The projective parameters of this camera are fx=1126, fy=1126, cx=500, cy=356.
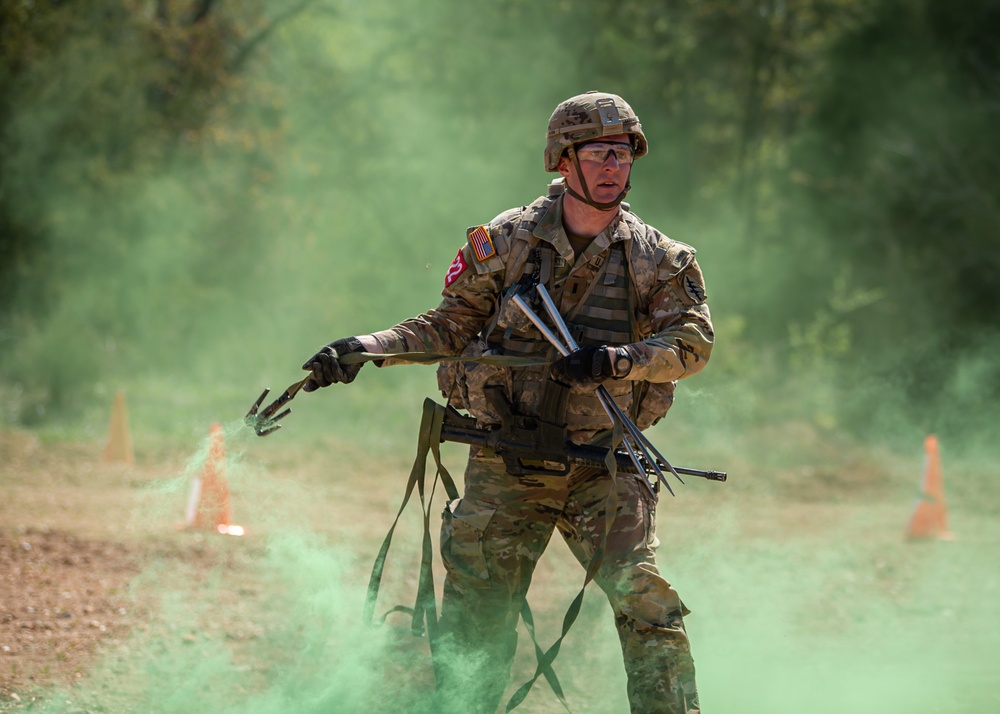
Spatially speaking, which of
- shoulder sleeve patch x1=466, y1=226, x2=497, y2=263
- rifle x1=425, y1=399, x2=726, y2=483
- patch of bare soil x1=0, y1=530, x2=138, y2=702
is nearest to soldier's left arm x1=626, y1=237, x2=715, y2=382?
rifle x1=425, y1=399, x2=726, y2=483

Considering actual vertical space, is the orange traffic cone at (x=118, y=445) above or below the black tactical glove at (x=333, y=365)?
above

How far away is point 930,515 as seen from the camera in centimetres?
848

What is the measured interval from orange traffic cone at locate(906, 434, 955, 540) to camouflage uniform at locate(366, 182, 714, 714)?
17.1 ft

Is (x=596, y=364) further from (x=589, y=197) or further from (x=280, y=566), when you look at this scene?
(x=280, y=566)

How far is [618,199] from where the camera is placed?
3.83 meters

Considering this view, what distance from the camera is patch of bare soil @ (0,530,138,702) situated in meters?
4.79

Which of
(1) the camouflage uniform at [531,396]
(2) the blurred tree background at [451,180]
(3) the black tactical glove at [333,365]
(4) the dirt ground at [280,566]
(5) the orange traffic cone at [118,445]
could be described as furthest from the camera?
(2) the blurred tree background at [451,180]

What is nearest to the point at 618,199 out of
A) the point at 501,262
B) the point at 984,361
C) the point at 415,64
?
the point at 501,262

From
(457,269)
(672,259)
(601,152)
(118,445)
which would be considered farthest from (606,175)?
(118,445)

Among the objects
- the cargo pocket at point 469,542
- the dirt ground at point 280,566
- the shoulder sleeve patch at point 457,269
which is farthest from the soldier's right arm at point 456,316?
the dirt ground at point 280,566

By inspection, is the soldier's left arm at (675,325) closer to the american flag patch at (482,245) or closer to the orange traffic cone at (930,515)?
the american flag patch at (482,245)

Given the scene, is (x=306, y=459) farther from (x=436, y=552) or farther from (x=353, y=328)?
(x=353, y=328)

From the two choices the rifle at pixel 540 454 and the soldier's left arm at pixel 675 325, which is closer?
the soldier's left arm at pixel 675 325

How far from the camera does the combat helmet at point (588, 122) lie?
3.79 m
